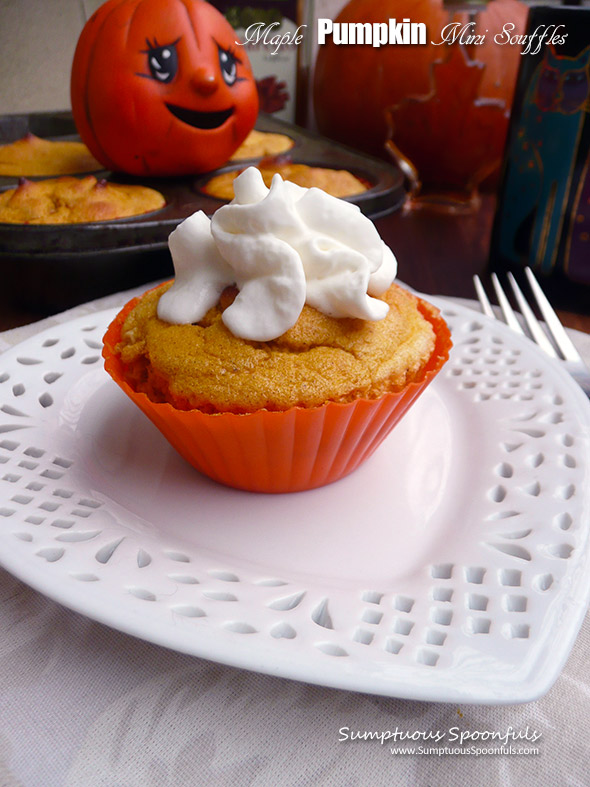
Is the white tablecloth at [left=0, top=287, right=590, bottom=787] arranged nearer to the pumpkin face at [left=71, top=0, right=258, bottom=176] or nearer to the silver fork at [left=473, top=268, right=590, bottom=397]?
the silver fork at [left=473, top=268, right=590, bottom=397]

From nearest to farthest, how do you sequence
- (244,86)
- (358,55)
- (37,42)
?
(244,86) < (37,42) < (358,55)

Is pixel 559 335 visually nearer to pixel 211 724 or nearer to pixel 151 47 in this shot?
pixel 211 724

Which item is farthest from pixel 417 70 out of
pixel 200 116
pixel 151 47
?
pixel 151 47

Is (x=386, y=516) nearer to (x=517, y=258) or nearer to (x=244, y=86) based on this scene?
(x=517, y=258)

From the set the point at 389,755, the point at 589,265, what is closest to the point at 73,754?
the point at 389,755

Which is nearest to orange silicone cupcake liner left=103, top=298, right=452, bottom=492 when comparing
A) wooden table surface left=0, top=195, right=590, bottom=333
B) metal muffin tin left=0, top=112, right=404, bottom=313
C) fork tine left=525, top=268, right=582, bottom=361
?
fork tine left=525, top=268, right=582, bottom=361

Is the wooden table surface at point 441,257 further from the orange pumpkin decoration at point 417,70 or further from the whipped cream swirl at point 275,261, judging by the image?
the whipped cream swirl at point 275,261

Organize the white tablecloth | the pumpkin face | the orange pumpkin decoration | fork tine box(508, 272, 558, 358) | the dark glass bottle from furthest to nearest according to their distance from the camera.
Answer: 1. the orange pumpkin decoration
2. the pumpkin face
3. the dark glass bottle
4. fork tine box(508, 272, 558, 358)
5. the white tablecloth
